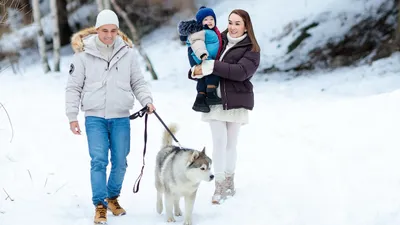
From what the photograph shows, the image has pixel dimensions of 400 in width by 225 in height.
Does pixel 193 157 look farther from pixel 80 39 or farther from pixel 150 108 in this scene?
pixel 80 39

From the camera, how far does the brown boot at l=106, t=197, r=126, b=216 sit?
197 inches

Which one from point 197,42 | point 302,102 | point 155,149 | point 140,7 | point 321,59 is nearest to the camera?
point 197,42

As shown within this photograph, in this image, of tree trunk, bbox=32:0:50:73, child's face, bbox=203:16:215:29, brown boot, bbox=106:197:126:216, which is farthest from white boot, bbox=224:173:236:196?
tree trunk, bbox=32:0:50:73

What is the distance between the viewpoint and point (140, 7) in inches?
747

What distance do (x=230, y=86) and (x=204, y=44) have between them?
0.49m

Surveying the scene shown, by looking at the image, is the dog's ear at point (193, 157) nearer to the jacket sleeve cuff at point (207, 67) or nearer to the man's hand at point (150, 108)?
the man's hand at point (150, 108)

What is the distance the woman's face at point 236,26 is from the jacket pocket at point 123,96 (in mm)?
1206

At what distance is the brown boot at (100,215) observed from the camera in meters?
4.62

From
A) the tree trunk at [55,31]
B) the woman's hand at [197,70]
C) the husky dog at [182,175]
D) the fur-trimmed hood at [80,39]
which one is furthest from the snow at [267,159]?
the tree trunk at [55,31]

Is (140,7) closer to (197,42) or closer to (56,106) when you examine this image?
(56,106)

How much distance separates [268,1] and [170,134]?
39.7 feet

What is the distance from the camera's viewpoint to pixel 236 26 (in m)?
5.15

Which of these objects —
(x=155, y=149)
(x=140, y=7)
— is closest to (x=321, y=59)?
(x=155, y=149)

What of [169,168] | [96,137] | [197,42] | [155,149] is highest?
[197,42]
